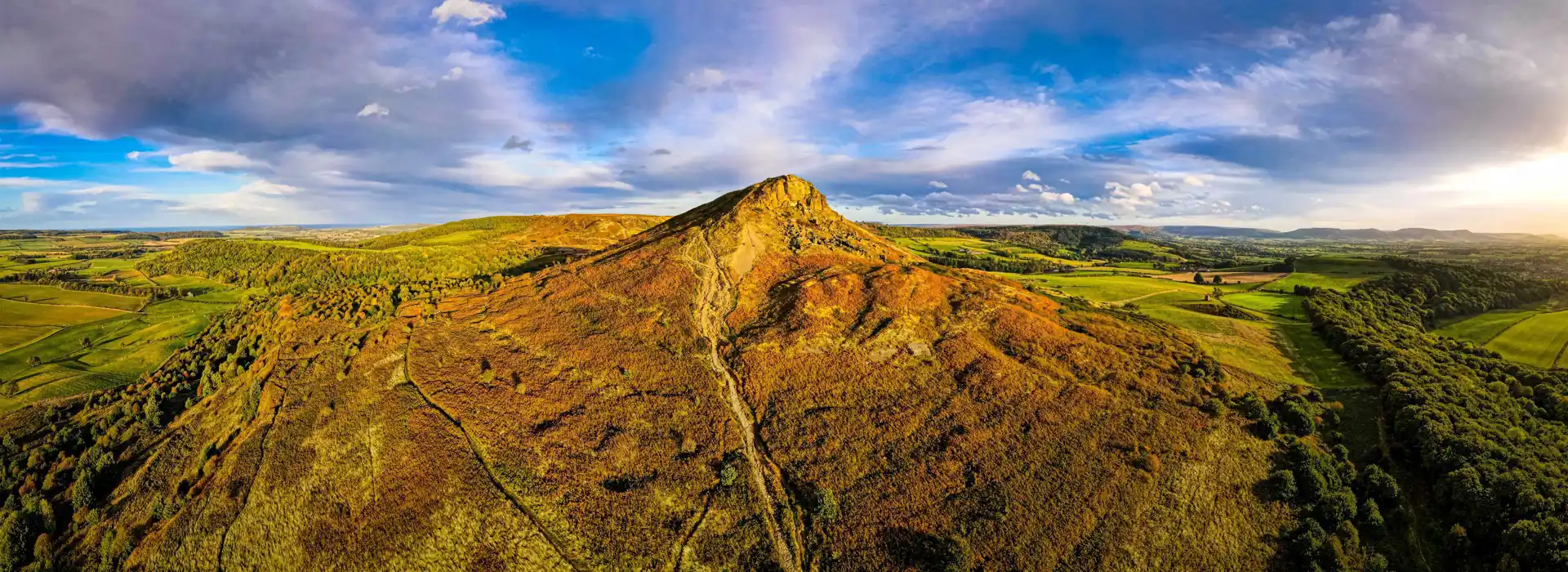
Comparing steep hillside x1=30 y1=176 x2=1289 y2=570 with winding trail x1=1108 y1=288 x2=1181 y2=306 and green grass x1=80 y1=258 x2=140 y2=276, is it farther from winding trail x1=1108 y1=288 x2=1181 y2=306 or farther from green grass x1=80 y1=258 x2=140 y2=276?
green grass x1=80 y1=258 x2=140 y2=276

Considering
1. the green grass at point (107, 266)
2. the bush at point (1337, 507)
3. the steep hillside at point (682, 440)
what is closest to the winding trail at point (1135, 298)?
the steep hillside at point (682, 440)

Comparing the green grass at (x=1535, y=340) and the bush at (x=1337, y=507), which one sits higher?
the green grass at (x=1535, y=340)

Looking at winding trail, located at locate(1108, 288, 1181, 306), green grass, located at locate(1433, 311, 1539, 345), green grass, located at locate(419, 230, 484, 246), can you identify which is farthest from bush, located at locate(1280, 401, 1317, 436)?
green grass, located at locate(419, 230, 484, 246)

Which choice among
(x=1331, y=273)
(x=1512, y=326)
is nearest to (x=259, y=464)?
(x=1512, y=326)

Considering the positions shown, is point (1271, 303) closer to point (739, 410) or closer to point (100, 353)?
point (739, 410)

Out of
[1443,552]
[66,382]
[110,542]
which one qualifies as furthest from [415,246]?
[1443,552]

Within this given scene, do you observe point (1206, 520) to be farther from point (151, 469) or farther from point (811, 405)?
point (151, 469)

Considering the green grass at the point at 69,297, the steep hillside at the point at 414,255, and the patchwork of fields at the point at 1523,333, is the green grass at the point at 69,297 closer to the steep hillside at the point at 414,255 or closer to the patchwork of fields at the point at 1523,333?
the steep hillside at the point at 414,255
